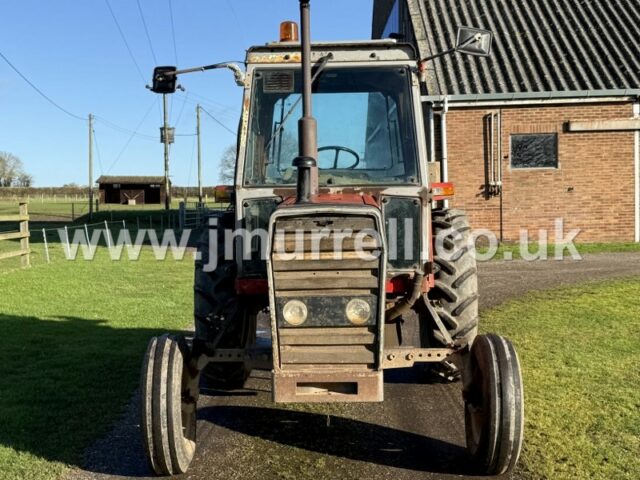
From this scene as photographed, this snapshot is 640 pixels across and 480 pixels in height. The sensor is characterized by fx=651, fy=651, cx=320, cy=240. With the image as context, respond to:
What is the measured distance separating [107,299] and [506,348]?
7952mm

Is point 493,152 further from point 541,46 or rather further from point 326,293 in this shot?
point 326,293

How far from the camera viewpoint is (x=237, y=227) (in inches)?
183

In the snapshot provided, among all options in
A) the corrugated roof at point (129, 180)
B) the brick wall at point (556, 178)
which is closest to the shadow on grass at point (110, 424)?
the brick wall at point (556, 178)

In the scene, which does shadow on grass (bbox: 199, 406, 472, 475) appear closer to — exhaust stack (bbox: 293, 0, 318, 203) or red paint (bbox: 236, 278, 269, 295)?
red paint (bbox: 236, 278, 269, 295)

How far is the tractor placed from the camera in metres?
3.64

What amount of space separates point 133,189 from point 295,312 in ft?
195

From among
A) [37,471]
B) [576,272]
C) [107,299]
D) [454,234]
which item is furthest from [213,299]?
[576,272]

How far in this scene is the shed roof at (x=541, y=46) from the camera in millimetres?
15117

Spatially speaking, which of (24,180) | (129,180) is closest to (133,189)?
(129,180)

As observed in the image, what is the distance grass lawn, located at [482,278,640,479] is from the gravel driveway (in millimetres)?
557

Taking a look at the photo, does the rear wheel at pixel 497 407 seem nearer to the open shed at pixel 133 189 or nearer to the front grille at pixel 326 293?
the front grille at pixel 326 293

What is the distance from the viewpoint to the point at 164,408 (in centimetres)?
366

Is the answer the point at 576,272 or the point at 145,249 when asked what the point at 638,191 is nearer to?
the point at 576,272

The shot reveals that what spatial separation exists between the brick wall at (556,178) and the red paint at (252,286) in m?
11.5
